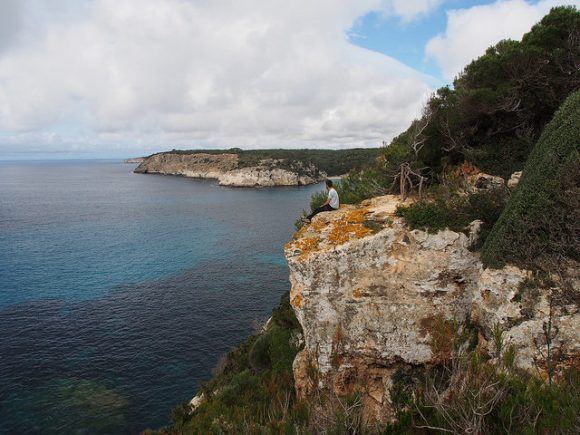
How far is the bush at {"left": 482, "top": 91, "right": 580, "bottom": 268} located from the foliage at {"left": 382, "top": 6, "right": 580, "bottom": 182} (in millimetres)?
4767

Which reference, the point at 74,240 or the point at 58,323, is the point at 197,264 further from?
the point at 74,240

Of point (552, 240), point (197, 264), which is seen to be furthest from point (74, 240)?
point (552, 240)

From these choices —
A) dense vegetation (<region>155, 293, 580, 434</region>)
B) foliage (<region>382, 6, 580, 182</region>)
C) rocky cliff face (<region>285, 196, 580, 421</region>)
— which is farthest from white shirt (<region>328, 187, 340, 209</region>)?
dense vegetation (<region>155, 293, 580, 434</region>)

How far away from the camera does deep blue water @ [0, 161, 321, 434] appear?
24453 mm

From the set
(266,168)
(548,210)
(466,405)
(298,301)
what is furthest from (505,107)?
(266,168)

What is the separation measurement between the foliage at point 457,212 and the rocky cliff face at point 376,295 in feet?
1.13

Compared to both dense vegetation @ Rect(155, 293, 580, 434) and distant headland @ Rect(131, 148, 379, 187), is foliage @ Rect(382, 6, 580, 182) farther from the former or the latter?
distant headland @ Rect(131, 148, 379, 187)

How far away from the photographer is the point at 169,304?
37750 millimetres

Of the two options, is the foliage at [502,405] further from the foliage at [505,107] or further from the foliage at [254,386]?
the foliage at [505,107]

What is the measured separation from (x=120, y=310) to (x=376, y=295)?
3049 centimetres

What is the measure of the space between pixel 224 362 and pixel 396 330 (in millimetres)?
17293

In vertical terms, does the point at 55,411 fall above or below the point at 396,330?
below

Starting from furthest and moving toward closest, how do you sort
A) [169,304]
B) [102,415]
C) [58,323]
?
[169,304], [58,323], [102,415]

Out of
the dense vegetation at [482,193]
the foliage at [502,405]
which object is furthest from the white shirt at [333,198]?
the foliage at [502,405]
